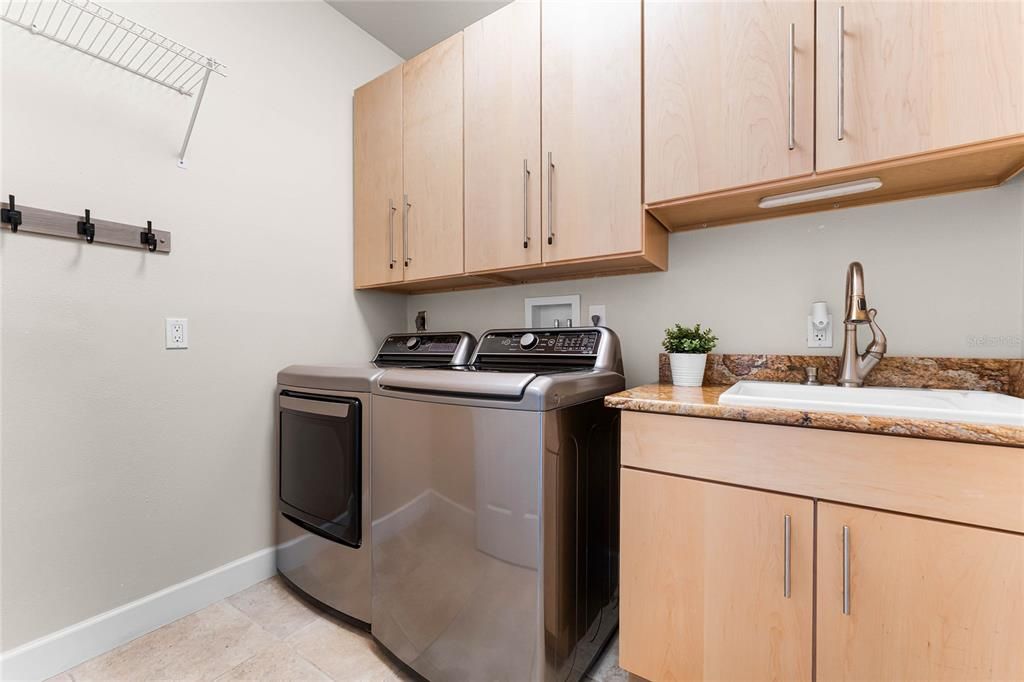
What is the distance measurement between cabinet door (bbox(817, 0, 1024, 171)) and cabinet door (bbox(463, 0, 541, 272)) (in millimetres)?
889

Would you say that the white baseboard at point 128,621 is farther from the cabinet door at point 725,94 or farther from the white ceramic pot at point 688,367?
the cabinet door at point 725,94

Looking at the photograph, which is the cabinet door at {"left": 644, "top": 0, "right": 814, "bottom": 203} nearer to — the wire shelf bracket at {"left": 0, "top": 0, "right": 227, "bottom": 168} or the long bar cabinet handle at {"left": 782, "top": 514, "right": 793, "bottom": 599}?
the long bar cabinet handle at {"left": 782, "top": 514, "right": 793, "bottom": 599}

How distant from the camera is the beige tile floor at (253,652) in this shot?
4.47 feet

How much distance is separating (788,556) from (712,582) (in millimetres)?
194

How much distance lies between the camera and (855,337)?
4.37ft

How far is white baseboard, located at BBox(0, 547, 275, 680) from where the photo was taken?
132 centimetres

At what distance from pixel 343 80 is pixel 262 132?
1.90 ft

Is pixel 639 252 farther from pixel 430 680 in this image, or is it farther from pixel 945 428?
pixel 430 680

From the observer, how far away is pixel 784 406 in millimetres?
1019

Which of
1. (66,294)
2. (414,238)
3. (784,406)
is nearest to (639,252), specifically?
(784,406)

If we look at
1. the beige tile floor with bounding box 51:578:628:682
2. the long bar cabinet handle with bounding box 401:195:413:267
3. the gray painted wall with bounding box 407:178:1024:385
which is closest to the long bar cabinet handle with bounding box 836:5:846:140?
the gray painted wall with bounding box 407:178:1024:385

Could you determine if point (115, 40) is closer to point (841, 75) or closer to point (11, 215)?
point (11, 215)

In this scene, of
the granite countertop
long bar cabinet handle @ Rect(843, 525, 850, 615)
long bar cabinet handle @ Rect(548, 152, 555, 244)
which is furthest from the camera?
long bar cabinet handle @ Rect(548, 152, 555, 244)

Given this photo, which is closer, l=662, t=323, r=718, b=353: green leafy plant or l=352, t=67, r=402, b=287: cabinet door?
l=662, t=323, r=718, b=353: green leafy plant
